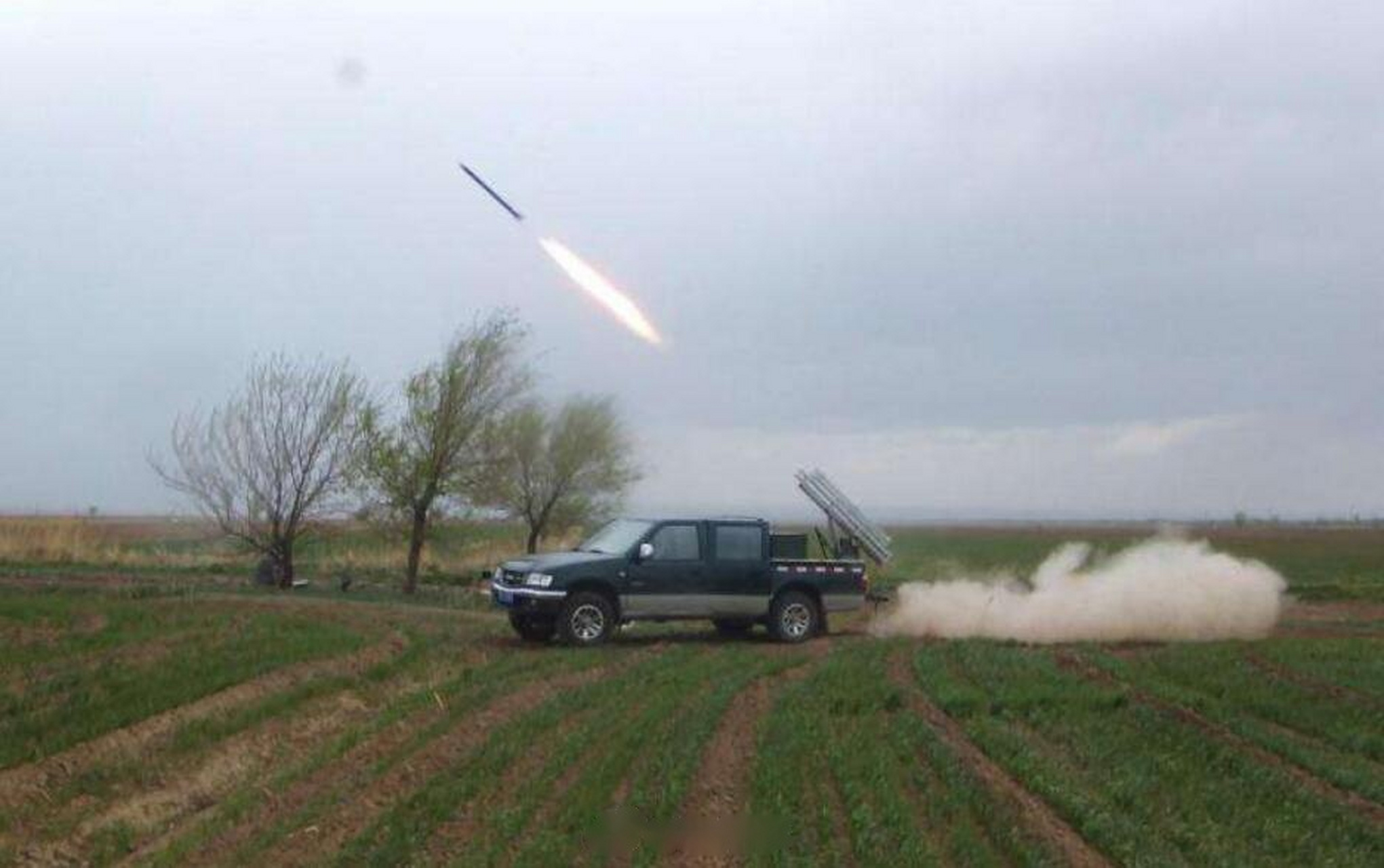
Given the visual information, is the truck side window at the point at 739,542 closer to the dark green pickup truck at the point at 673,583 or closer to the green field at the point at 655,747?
the dark green pickup truck at the point at 673,583

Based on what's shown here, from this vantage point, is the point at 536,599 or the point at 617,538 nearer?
the point at 536,599

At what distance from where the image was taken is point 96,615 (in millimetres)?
19797

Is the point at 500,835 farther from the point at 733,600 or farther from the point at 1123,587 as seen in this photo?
the point at 1123,587

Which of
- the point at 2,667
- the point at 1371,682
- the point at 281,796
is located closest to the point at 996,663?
the point at 1371,682

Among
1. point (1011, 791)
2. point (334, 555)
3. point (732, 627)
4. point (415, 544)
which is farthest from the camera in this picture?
point (334, 555)

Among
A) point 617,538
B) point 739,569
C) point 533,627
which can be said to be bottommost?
point 533,627

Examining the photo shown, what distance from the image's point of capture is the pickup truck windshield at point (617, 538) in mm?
20234

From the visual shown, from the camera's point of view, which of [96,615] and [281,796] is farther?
[96,615]

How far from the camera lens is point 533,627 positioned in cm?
2008

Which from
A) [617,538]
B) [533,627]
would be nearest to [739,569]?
[617,538]

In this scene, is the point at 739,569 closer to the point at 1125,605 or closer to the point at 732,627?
the point at 732,627

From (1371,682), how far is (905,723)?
6272 millimetres

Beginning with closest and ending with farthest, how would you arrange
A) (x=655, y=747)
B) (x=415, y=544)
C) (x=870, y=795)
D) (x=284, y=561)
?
(x=870, y=795) → (x=655, y=747) → (x=284, y=561) → (x=415, y=544)

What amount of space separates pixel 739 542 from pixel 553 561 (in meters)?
2.94
